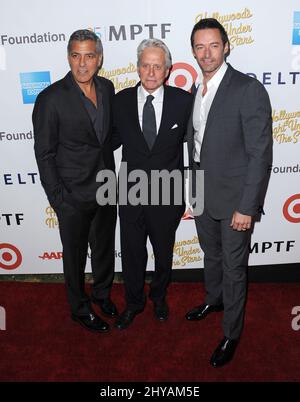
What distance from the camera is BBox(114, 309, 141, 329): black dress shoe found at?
291 cm

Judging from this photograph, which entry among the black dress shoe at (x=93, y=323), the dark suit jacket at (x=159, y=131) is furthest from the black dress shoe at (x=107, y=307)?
the dark suit jacket at (x=159, y=131)

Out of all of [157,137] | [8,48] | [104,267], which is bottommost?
[104,267]

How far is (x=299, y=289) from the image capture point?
11.1ft

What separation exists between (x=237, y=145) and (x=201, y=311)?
4.39ft

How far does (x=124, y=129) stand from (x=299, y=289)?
1.98 meters

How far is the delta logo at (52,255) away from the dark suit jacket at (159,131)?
126cm

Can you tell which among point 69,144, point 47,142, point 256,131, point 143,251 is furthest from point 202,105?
point 143,251

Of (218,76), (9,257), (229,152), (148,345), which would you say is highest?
(218,76)

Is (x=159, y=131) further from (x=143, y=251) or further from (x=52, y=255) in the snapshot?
(x=52, y=255)

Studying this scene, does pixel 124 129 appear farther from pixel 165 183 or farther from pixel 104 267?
pixel 104 267

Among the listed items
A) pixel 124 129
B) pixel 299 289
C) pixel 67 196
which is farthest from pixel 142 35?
pixel 299 289

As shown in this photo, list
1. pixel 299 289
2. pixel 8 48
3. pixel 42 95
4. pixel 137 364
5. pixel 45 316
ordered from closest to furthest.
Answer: pixel 42 95
pixel 137 364
pixel 8 48
pixel 45 316
pixel 299 289

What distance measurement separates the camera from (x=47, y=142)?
7.82ft

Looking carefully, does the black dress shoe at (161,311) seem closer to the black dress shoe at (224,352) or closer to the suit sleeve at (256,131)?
the black dress shoe at (224,352)
